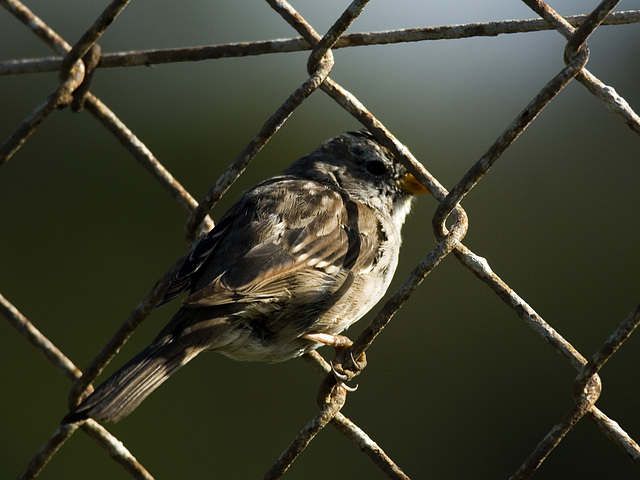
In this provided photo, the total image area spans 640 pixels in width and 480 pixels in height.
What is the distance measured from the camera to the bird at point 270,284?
2.50m

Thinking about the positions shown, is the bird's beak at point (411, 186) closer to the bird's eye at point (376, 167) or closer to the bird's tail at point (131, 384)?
the bird's eye at point (376, 167)

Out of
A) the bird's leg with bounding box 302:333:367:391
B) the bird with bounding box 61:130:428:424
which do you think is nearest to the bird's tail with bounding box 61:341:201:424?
the bird with bounding box 61:130:428:424

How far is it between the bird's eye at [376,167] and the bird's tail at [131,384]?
1374 mm

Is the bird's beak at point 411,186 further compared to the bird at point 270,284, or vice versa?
the bird's beak at point 411,186

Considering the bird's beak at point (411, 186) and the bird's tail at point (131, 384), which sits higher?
the bird's beak at point (411, 186)

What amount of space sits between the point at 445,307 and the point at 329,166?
2914 mm

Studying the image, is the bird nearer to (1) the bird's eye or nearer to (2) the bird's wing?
(2) the bird's wing

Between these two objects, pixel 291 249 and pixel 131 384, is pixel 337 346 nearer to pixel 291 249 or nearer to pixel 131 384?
pixel 291 249

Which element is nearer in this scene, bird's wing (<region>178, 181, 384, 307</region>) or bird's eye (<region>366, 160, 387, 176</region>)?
bird's wing (<region>178, 181, 384, 307</region>)

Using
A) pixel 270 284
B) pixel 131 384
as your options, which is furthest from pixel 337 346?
pixel 131 384

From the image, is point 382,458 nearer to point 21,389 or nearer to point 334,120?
point 21,389

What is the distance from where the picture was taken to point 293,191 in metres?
3.07

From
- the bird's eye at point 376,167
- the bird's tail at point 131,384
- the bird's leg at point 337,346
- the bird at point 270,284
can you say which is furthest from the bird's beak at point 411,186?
the bird's tail at point 131,384

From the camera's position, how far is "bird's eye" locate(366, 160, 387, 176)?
12.0ft
